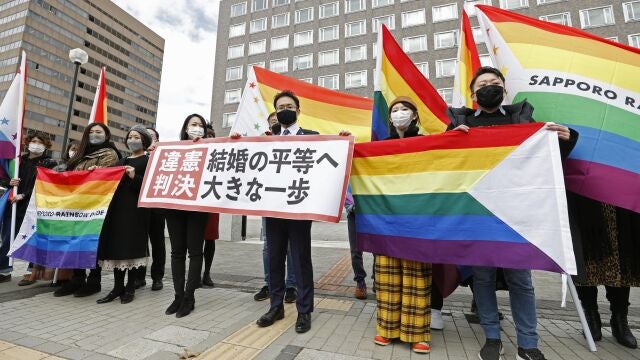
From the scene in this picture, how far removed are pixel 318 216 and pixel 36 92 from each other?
77290mm

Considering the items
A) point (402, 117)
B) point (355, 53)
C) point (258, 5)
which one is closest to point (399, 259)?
point (402, 117)

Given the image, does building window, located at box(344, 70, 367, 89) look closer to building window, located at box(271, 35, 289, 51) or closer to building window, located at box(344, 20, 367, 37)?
building window, located at box(344, 20, 367, 37)

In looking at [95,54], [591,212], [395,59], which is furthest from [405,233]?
[95,54]

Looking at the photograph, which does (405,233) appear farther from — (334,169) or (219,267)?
(219,267)

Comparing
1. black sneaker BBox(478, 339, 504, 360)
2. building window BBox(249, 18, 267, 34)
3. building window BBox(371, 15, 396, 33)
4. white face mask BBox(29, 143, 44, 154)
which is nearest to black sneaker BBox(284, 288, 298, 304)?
black sneaker BBox(478, 339, 504, 360)

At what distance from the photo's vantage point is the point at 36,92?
5766 cm

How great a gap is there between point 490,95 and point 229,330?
3.22 meters

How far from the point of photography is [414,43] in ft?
94.5

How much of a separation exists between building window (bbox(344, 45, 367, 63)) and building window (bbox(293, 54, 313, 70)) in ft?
12.2

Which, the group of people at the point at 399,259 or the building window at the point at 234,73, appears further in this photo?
the building window at the point at 234,73

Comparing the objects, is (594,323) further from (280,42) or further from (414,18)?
(280,42)

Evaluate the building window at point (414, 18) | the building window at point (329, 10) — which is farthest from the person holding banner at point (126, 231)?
the building window at point (329, 10)

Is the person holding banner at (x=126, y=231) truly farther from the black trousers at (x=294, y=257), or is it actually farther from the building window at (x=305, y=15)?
the building window at (x=305, y=15)

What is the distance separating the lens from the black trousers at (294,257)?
123 inches
